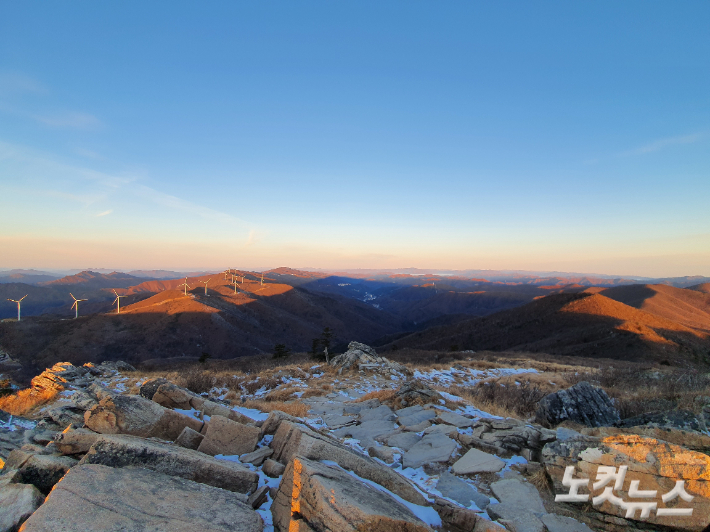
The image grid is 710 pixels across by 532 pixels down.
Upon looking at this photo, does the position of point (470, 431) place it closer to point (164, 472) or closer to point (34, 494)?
point (164, 472)

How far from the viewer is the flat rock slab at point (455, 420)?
8.98 meters

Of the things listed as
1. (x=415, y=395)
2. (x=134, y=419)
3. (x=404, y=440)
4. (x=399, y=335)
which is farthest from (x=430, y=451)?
(x=399, y=335)

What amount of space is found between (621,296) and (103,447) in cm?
14069

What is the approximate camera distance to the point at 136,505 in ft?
11.6

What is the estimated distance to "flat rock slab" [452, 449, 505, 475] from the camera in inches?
255

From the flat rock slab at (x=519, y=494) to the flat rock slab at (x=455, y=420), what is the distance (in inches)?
115

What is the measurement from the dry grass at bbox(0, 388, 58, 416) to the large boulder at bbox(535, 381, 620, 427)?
17.2m

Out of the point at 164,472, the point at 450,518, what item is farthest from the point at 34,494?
the point at 450,518

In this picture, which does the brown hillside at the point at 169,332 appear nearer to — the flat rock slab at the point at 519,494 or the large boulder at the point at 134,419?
the large boulder at the point at 134,419

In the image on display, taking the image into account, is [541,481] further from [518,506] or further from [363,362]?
[363,362]

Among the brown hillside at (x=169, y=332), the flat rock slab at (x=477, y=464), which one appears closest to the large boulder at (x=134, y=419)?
the flat rock slab at (x=477, y=464)

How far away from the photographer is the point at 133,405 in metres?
6.28

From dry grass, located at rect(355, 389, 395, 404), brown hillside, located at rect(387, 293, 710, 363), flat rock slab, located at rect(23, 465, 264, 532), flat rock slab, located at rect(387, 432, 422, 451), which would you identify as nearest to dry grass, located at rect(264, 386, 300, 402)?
dry grass, located at rect(355, 389, 395, 404)

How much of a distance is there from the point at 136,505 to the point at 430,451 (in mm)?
5766
